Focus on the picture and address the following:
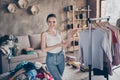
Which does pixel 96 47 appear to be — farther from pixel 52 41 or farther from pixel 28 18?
pixel 28 18

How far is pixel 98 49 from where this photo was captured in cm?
354

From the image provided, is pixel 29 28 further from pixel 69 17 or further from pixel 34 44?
pixel 69 17

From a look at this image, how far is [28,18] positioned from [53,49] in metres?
3.67

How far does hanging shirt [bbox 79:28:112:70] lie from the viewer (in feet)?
11.4

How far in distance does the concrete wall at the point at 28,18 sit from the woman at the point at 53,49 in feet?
10.9

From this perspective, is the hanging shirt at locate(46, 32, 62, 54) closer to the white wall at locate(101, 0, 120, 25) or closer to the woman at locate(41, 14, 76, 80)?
the woman at locate(41, 14, 76, 80)

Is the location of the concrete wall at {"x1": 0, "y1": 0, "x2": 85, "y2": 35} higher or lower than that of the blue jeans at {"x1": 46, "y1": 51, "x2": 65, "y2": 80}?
higher

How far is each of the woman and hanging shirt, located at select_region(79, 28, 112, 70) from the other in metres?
0.79

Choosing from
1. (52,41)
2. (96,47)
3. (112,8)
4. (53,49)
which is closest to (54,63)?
(53,49)

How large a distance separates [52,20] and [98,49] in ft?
3.76

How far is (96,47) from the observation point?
3.56 meters

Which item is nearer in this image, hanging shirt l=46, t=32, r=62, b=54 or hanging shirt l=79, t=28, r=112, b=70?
hanging shirt l=46, t=32, r=62, b=54

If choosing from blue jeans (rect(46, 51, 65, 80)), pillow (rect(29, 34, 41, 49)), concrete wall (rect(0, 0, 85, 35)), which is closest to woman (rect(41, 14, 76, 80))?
blue jeans (rect(46, 51, 65, 80))

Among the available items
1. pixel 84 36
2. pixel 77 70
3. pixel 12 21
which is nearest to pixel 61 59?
pixel 84 36
